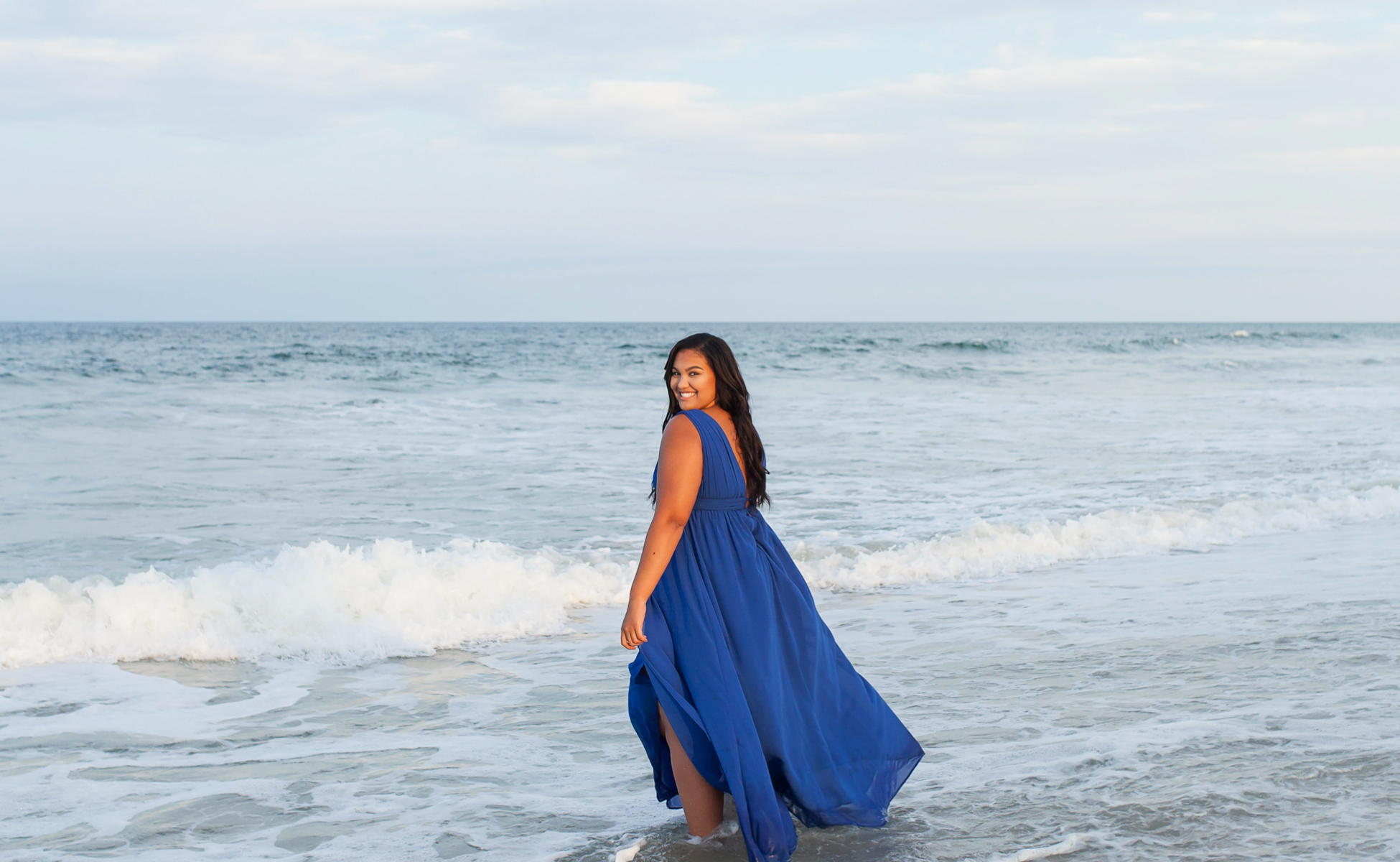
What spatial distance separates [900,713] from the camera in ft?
15.3

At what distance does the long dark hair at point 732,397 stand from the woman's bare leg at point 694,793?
2.34 feet

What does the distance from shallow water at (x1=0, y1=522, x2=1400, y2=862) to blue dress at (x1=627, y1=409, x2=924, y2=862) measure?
28 cm

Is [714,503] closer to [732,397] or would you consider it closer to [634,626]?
[732,397]

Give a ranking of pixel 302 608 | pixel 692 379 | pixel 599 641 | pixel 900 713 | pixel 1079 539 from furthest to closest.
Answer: pixel 1079 539 < pixel 302 608 < pixel 599 641 < pixel 900 713 < pixel 692 379

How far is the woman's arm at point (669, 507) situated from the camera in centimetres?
308

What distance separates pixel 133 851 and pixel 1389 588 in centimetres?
646

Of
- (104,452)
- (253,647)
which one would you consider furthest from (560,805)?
(104,452)

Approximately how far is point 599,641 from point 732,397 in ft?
10.9

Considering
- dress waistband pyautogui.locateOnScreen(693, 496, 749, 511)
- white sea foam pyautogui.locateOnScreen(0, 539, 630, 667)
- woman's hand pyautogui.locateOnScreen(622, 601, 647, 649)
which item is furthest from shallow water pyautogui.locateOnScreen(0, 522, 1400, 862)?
dress waistband pyautogui.locateOnScreen(693, 496, 749, 511)

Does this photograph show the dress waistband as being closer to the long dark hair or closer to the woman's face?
the long dark hair

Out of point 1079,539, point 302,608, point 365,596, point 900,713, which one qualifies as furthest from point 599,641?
point 1079,539

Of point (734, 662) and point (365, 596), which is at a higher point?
point (734, 662)

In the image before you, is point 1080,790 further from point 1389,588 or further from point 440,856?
point 1389,588

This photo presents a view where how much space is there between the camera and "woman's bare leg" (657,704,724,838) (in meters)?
3.19
